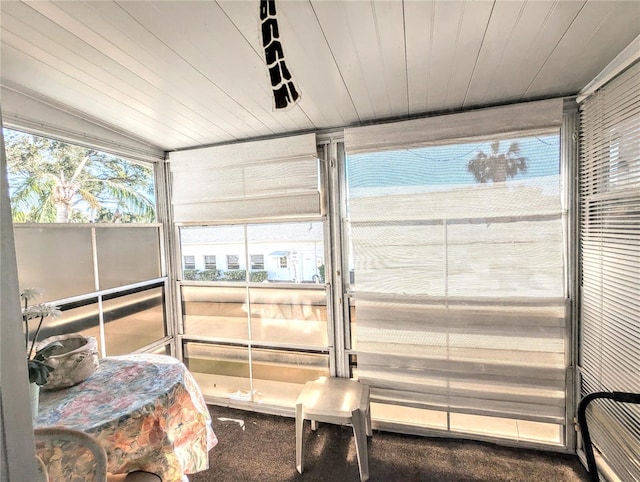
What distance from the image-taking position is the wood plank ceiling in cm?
105

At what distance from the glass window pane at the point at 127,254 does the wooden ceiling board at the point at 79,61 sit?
0.94 meters

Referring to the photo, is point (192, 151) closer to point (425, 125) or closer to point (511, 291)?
point (425, 125)

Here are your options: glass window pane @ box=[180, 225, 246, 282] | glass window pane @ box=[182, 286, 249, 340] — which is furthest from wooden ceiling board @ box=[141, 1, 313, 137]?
glass window pane @ box=[182, 286, 249, 340]

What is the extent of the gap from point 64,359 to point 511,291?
253 centimetres

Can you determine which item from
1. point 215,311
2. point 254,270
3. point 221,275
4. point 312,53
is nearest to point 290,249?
point 254,270

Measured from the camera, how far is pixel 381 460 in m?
1.87

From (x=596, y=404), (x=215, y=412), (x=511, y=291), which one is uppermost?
(x=511, y=291)

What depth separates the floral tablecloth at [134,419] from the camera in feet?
3.69

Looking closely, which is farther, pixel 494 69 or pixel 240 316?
pixel 240 316

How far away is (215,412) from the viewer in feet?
8.04

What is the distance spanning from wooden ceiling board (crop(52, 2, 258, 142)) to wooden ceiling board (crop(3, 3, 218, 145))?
2.8 inches

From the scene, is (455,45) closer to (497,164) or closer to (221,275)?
(497,164)

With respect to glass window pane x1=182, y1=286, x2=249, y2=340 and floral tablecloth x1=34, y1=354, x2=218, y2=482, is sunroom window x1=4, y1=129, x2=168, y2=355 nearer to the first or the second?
glass window pane x1=182, y1=286, x2=249, y2=340

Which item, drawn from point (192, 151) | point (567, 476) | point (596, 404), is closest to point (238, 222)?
point (192, 151)
